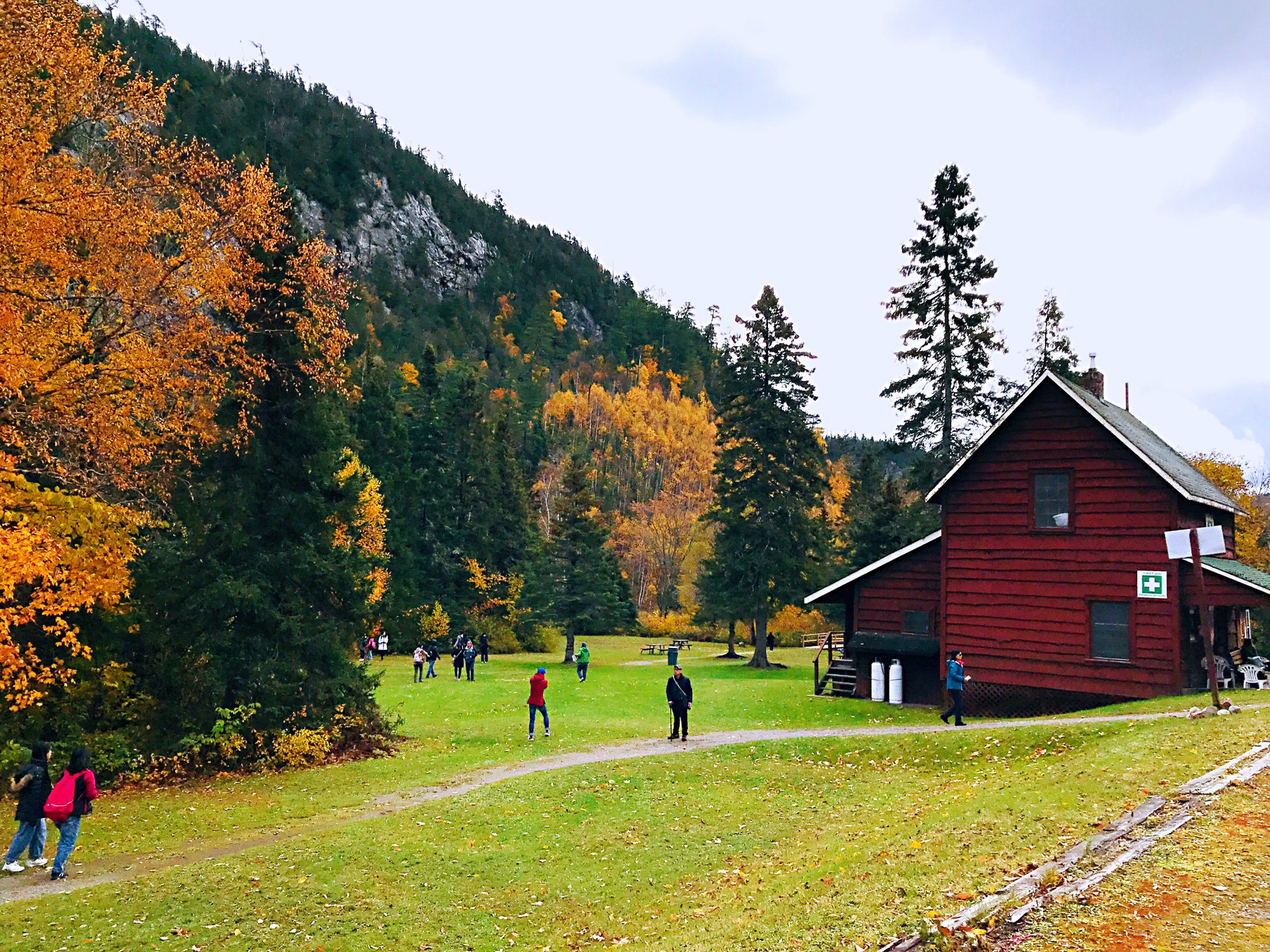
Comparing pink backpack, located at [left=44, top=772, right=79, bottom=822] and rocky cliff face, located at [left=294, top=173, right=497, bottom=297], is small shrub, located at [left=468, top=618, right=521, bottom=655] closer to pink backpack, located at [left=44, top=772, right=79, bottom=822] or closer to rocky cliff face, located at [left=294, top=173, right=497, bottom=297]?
pink backpack, located at [left=44, top=772, right=79, bottom=822]

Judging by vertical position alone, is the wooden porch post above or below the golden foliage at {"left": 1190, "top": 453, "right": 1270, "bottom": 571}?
below

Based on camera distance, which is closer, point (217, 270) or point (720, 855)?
point (720, 855)

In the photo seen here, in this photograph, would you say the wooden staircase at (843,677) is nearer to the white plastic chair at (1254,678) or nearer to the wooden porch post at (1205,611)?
the white plastic chair at (1254,678)

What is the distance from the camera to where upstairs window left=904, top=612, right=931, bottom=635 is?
31.0 metres

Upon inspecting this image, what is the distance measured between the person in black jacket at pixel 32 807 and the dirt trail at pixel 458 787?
0.32 metres

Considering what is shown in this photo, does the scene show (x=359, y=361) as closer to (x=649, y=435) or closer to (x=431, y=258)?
(x=649, y=435)

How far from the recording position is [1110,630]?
25.0m

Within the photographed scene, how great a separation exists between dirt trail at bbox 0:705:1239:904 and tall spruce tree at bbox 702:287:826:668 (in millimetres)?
22453

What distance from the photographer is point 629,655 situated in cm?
5731

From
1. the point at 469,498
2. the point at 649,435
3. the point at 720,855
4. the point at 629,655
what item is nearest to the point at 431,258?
the point at 649,435

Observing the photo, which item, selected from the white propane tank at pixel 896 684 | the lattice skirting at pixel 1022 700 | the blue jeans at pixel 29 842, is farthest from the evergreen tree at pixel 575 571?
the blue jeans at pixel 29 842

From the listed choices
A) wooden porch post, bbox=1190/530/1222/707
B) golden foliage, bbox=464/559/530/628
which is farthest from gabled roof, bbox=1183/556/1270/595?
golden foliage, bbox=464/559/530/628

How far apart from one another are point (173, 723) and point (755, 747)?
13.8m

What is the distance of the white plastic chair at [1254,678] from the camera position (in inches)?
995
